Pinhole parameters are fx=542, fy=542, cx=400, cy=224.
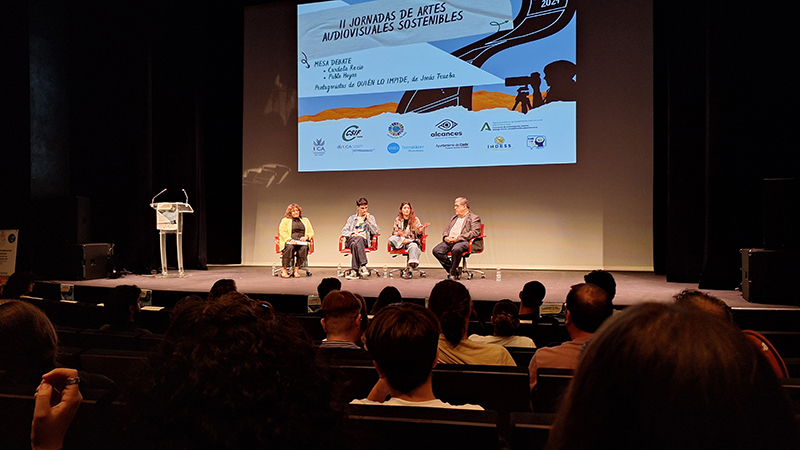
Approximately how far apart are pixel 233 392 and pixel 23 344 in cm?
110

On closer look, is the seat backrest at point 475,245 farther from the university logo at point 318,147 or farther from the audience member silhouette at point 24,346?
the audience member silhouette at point 24,346

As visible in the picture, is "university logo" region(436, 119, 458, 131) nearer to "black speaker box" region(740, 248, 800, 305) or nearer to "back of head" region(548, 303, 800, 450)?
"black speaker box" region(740, 248, 800, 305)

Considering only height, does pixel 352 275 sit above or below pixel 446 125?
below

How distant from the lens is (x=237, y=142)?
27.1 feet

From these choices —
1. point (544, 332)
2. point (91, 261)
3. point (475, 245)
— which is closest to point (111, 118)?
point (91, 261)

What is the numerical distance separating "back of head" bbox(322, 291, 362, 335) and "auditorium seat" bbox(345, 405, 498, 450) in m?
1.07

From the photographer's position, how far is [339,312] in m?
2.07

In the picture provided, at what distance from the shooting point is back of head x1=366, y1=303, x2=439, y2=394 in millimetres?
1217

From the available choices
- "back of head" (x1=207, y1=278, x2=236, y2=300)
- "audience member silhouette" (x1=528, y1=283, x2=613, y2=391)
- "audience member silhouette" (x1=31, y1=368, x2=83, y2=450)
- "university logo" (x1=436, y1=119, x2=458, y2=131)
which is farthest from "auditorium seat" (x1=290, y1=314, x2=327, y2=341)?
"university logo" (x1=436, y1=119, x2=458, y2=131)

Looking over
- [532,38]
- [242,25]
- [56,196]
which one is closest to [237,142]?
[242,25]

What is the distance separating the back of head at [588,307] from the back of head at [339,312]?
0.83 meters

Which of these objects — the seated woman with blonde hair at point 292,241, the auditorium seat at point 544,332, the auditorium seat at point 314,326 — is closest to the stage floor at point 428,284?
the seated woman with blonde hair at point 292,241

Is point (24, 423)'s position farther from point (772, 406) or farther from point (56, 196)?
point (56, 196)

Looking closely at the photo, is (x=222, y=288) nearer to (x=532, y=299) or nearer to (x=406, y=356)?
(x=532, y=299)
